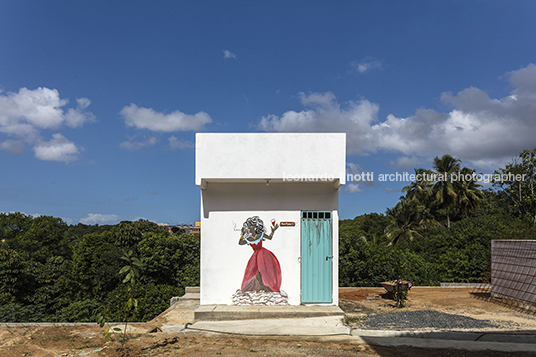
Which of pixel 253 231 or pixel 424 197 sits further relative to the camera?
pixel 424 197

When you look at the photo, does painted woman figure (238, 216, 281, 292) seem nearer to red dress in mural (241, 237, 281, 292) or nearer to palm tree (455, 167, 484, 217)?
red dress in mural (241, 237, 281, 292)

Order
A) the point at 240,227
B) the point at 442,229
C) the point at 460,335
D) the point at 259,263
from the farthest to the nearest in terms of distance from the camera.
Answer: the point at 442,229, the point at 240,227, the point at 259,263, the point at 460,335

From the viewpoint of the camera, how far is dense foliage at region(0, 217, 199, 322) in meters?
16.0

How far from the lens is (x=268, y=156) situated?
8.60m

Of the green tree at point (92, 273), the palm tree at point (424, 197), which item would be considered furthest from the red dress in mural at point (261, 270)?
the palm tree at point (424, 197)

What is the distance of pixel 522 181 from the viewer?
2833cm

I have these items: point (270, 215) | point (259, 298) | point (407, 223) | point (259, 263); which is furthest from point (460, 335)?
point (407, 223)

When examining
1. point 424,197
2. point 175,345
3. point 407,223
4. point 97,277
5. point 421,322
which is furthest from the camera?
point 424,197

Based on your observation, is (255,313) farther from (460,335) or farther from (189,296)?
(460,335)

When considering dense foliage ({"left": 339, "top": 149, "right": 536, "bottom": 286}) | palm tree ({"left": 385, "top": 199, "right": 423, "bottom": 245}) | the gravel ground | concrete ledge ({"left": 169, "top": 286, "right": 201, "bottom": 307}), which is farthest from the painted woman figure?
palm tree ({"left": 385, "top": 199, "right": 423, "bottom": 245})

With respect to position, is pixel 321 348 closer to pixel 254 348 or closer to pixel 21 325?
pixel 254 348

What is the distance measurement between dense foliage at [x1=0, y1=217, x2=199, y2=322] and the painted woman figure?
7.16 metres

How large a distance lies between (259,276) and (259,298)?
539 mm

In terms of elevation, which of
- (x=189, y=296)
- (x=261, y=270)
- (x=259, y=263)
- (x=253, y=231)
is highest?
(x=253, y=231)
